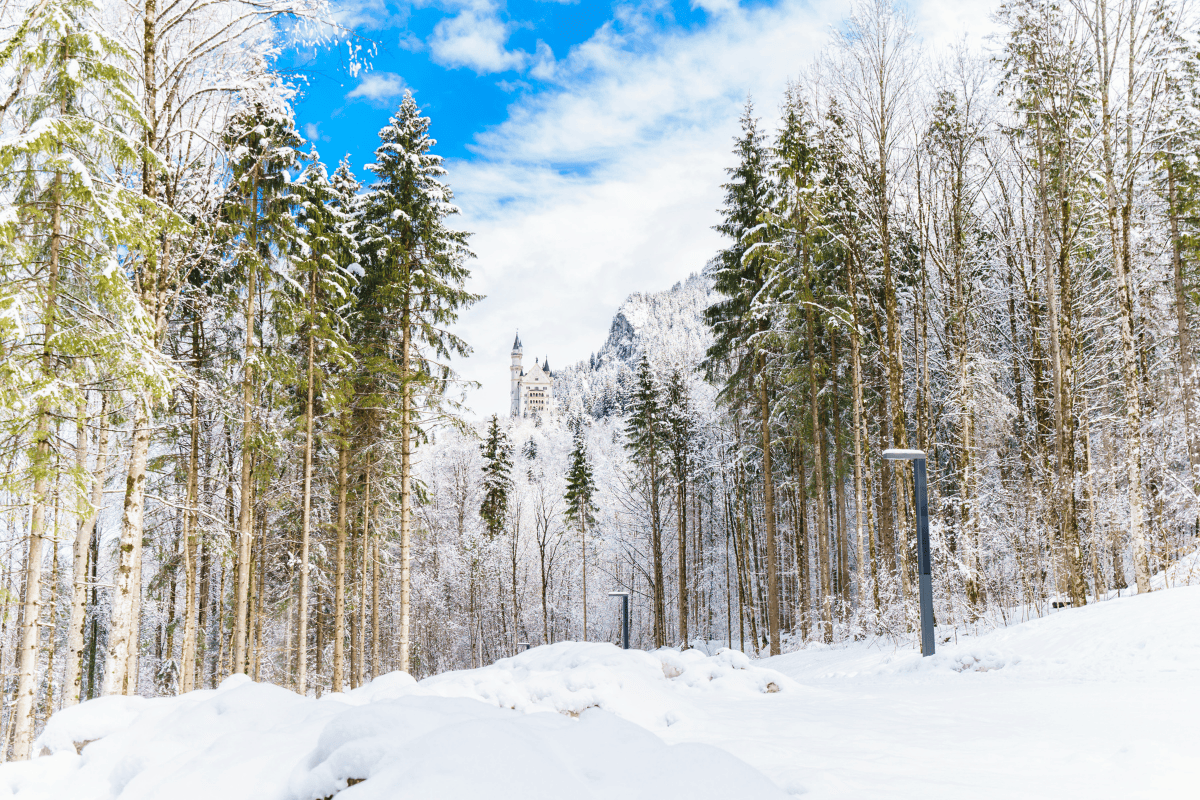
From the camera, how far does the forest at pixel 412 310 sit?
702 cm

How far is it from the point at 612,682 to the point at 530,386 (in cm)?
18002

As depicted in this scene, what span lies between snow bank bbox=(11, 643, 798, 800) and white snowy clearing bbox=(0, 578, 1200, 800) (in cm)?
1

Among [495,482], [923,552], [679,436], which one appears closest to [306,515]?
[923,552]

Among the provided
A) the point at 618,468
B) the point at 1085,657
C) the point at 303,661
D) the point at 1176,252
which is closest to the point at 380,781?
the point at 1085,657

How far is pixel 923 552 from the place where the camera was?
31.0 feet

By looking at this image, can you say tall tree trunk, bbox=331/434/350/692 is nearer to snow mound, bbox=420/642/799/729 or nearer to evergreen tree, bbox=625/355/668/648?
snow mound, bbox=420/642/799/729

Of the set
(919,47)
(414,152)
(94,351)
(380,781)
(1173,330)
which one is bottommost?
(380,781)

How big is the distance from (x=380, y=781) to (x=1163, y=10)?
51.4ft

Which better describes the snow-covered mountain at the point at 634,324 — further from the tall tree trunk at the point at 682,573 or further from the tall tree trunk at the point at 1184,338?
the tall tree trunk at the point at 1184,338

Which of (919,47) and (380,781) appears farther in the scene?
(919,47)

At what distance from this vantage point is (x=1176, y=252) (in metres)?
17.1

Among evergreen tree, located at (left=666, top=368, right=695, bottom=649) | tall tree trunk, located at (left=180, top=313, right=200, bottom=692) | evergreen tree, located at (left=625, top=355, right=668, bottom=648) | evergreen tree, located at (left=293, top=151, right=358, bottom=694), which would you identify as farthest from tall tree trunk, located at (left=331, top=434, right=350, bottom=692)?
evergreen tree, located at (left=666, top=368, right=695, bottom=649)

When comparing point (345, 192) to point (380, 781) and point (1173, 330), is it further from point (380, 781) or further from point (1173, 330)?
point (1173, 330)

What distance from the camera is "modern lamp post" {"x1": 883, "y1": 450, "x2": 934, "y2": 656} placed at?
29.8ft
